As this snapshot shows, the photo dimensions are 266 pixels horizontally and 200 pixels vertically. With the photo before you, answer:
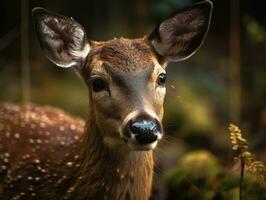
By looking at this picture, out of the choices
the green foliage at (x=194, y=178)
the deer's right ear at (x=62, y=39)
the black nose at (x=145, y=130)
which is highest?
the deer's right ear at (x=62, y=39)

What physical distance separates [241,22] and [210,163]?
14.4 ft

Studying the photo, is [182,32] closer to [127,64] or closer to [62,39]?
[127,64]

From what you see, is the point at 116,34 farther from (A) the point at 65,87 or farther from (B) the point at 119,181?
(B) the point at 119,181

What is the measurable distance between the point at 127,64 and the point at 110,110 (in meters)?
0.36

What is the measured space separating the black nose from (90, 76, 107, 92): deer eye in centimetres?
62

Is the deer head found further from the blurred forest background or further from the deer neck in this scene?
the blurred forest background

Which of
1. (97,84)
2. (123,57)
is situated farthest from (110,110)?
(123,57)

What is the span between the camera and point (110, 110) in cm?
597

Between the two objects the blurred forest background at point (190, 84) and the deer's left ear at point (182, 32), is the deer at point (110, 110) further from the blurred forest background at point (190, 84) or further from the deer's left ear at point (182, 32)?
the blurred forest background at point (190, 84)

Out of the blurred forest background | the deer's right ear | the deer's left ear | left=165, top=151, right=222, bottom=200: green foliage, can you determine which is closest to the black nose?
the deer's left ear

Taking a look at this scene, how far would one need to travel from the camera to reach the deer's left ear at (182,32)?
644cm

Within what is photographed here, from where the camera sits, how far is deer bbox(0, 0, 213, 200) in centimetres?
589

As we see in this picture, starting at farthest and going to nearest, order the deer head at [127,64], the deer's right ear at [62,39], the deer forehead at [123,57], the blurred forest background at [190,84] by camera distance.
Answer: the blurred forest background at [190,84] < the deer's right ear at [62,39] < the deer forehead at [123,57] < the deer head at [127,64]

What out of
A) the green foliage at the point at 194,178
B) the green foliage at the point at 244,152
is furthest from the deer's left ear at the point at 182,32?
the green foliage at the point at 194,178
